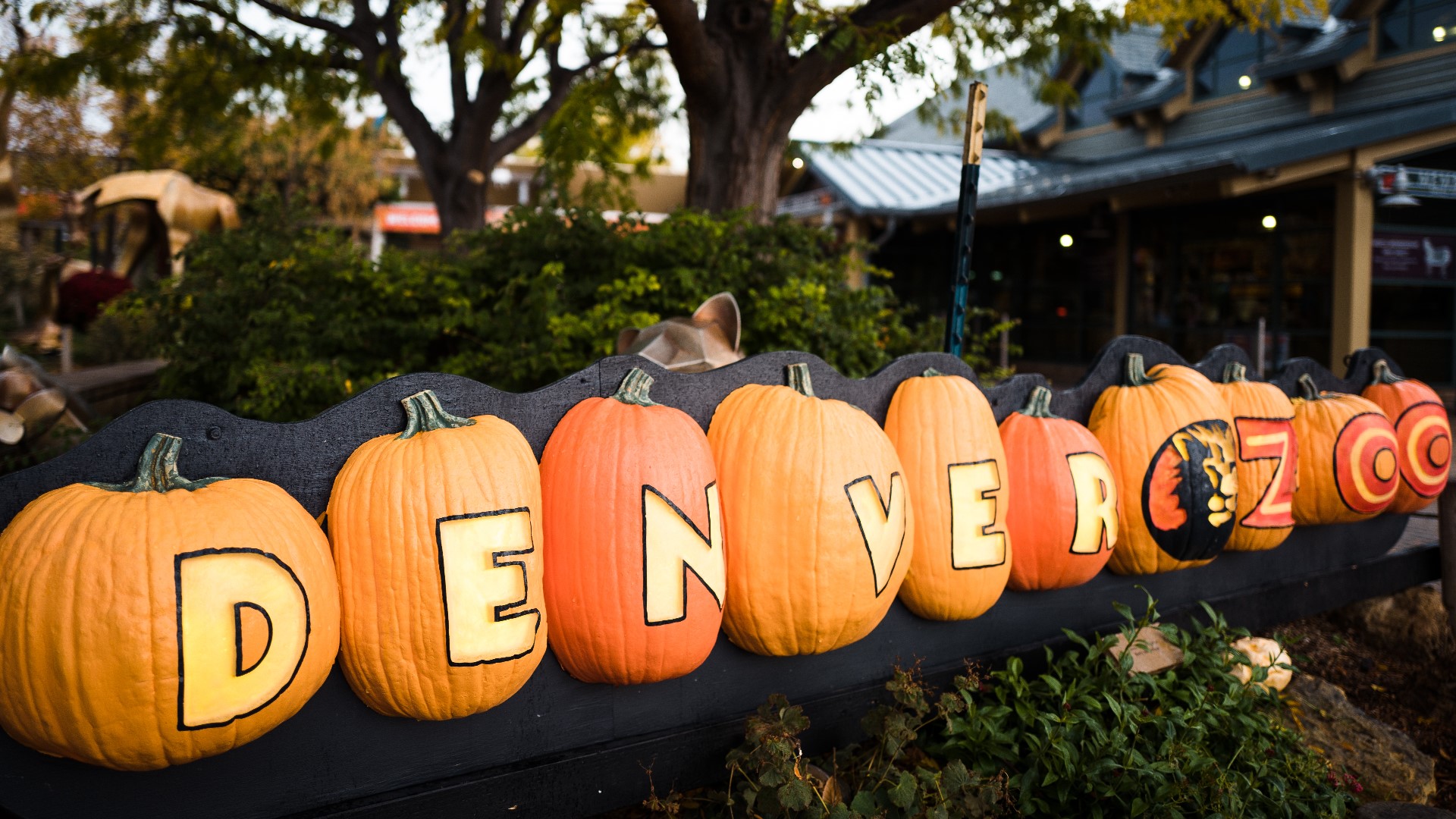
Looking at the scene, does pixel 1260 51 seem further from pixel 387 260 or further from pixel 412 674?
pixel 412 674

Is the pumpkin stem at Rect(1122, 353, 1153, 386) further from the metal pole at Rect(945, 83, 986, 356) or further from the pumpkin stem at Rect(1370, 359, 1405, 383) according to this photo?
the pumpkin stem at Rect(1370, 359, 1405, 383)

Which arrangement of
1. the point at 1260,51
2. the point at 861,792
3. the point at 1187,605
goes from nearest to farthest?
the point at 861,792 < the point at 1187,605 < the point at 1260,51

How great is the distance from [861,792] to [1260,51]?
52.7ft

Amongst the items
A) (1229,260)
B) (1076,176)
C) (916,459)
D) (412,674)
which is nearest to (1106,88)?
(1076,176)

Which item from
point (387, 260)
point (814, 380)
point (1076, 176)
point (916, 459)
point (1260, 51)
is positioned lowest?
point (916, 459)

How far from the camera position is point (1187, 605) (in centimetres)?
310

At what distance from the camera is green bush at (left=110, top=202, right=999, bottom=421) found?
4.00 metres

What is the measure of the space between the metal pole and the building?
6092 mm

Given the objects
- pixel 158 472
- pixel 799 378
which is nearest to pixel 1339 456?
pixel 799 378

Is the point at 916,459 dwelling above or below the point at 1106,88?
below

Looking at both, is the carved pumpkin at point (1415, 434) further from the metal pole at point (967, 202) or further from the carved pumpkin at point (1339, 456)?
the metal pole at point (967, 202)

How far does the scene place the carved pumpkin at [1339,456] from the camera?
126 inches

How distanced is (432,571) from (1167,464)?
2.11 meters

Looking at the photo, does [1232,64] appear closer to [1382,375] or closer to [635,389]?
[1382,375]
